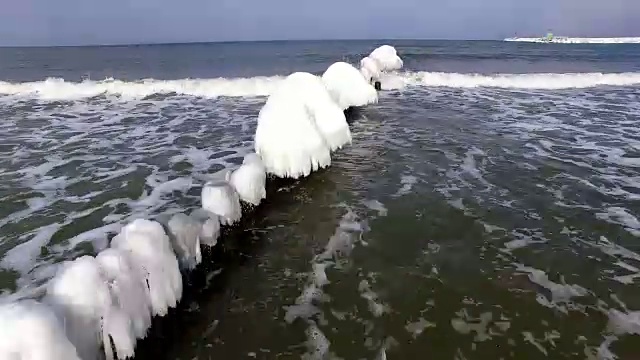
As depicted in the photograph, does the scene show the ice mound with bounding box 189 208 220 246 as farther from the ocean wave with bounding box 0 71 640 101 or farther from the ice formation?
the ocean wave with bounding box 0 71 640 101

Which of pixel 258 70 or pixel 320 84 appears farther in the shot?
pixel 258 70

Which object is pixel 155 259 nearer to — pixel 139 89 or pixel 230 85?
pixel 230 85

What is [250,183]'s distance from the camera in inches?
282

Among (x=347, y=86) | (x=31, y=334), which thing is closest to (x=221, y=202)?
(x=31, y=334)

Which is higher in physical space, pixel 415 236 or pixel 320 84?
pixel 320 84

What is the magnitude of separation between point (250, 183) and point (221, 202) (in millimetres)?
845

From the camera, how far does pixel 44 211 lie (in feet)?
23.8

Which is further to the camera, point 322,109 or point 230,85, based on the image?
point 230,85

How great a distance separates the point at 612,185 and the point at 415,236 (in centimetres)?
451

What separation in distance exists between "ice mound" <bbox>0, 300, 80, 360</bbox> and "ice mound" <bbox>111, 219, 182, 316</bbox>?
122cm

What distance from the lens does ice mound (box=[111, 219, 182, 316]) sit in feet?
14.7

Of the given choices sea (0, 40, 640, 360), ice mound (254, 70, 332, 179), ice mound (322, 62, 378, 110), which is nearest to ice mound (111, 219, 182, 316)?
sea (0, 40, 640, 360)

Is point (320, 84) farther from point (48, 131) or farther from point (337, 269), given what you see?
point (48, 131)

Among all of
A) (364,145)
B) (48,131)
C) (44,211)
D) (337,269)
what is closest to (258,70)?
(48,131)
